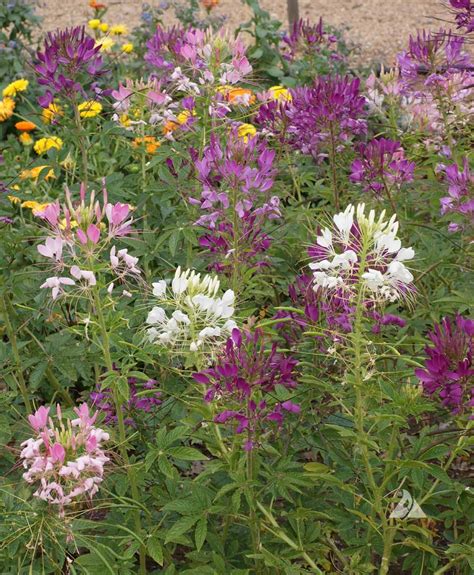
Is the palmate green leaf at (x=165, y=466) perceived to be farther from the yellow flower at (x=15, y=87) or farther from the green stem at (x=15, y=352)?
the yellow flower at (x=15, y=87)

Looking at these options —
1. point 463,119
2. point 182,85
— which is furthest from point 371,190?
point 182,85

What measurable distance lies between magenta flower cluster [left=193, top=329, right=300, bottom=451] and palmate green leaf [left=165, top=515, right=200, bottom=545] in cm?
25

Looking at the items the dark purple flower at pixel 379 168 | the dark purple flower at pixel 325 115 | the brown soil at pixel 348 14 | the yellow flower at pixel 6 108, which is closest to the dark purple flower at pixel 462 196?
the dark purple flower at pixel 379 168

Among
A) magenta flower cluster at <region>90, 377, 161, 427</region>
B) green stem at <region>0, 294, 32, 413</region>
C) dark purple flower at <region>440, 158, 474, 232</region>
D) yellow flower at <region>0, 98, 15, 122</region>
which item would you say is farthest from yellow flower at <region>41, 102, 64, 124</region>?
yellow flower at <region>0, 98, 15, 122</region>

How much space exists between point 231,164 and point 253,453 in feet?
2.70

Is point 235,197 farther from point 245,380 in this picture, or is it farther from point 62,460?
point 62,460

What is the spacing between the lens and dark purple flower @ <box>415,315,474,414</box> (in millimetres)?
2191

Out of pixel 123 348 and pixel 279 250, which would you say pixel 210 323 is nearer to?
pixel 123 348

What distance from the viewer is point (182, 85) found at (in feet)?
11.4

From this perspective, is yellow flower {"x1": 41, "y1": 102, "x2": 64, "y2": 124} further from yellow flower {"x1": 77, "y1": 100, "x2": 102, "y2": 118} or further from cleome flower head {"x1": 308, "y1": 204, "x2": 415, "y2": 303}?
cleome flower head {"x1": 308, "y1": 204, "x2": 415, "y2": 303}

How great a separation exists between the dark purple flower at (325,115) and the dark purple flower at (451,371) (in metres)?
1.39

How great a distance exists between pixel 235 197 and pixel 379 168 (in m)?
0.76

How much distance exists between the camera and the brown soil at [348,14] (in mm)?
9328

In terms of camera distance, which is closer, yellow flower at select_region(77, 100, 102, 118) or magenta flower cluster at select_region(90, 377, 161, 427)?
magenta flower cluster at select_region(90, 377, 161, 427)
